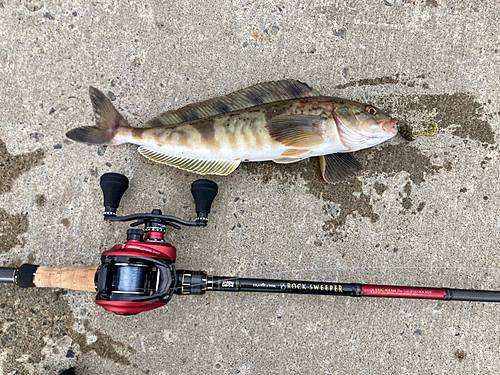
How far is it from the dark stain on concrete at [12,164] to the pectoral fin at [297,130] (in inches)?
69.9

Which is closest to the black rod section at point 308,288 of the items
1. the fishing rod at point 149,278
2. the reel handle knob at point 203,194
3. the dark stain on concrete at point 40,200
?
the fishing rod at point 149,278

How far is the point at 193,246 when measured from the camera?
7.67ft

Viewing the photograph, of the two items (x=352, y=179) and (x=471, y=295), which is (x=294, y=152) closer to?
(x=352, y=179)

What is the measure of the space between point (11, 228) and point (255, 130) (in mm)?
1928

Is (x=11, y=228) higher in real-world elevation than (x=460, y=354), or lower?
higher

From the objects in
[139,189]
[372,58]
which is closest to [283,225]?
[139,189]

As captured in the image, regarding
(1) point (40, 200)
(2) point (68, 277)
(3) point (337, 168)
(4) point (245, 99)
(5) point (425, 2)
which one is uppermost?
(5) point (425, 2)

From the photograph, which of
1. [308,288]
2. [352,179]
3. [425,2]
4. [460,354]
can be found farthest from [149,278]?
[425,2]

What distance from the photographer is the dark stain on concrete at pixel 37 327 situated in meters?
2.27

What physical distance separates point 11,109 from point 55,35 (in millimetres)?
661

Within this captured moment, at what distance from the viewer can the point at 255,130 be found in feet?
7.02

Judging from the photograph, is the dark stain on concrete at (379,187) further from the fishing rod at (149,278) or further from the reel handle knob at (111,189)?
the reel handle knob at (111,189)

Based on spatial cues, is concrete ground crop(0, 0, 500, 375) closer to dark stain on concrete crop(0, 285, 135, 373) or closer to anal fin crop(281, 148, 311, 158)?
dark stain on concrete crop(0, 285, 135, 373)

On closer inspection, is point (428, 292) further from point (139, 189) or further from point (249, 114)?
point (139, 189)
